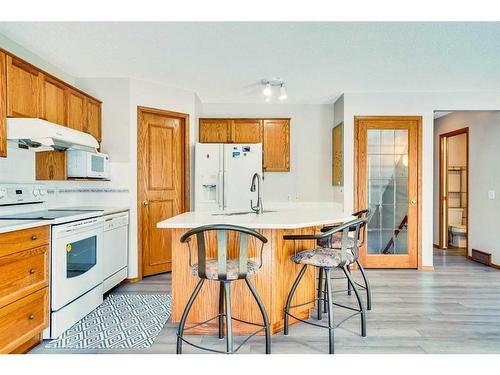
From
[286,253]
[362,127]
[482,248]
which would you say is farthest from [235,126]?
[482,248]

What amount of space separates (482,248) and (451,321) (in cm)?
283

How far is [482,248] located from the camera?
16.8 feet

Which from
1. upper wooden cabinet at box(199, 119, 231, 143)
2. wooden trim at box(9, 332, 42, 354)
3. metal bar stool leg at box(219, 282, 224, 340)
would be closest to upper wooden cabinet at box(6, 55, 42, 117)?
wooden trim at box(9, 332, 42, 354)

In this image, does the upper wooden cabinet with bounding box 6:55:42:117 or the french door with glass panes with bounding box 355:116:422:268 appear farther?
the french door with glass panes with bounding box 355:116:422:268

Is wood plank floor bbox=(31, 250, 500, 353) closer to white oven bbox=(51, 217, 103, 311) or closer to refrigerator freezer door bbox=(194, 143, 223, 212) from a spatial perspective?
white oven bbox=(51, 217, 103, 311)

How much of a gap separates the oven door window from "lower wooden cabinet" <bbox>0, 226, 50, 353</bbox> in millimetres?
255

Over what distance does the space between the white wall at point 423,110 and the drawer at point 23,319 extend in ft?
11.9

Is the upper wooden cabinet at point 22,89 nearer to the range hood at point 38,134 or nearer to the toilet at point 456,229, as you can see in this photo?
the range hood at point 38,134

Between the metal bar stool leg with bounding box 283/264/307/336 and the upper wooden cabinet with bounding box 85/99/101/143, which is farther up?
the upper wooden cabinet with bounding box 85/99/101/143

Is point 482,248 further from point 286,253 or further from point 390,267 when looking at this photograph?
point 286,253

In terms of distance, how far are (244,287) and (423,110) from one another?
3687 millimetres

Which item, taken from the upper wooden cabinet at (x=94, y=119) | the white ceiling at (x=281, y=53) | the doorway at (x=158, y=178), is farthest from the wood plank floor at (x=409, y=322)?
the white ceiling at (x=281, y=53)

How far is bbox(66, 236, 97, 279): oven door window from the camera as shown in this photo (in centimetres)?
276

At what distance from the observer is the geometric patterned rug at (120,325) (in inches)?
98.5
